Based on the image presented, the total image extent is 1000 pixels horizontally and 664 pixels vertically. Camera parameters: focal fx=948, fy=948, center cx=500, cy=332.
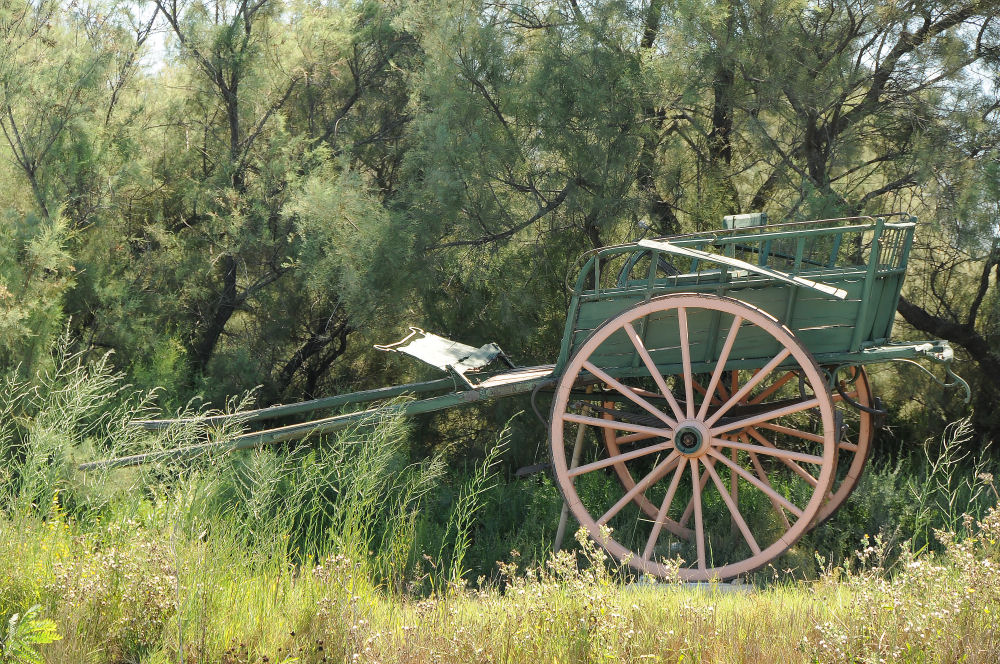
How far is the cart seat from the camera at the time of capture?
533 cm

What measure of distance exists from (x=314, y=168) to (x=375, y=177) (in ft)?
2.45

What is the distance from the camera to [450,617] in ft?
11.8

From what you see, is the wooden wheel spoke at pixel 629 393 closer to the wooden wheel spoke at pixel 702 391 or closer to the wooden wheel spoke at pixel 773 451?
the wooden wheel spoke at pixel 773 451

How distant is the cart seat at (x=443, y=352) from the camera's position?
533 cm

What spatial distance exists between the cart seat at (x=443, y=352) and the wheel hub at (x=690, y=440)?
1.25m

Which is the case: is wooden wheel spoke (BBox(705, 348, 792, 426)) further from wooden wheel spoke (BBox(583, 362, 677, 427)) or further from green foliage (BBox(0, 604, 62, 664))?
green foliage (BBox(0, 604, 62, 664))

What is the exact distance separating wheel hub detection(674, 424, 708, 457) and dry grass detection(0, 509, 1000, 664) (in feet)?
3.24

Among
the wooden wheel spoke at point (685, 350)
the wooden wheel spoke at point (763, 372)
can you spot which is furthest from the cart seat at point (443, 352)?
the wooden wheel spoke at point (763, 372)

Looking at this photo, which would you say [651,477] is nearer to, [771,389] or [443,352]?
[771,389]

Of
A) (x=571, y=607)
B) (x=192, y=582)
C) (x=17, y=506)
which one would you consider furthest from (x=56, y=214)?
(x=571, y=607)

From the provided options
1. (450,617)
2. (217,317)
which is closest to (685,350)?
(450,617)

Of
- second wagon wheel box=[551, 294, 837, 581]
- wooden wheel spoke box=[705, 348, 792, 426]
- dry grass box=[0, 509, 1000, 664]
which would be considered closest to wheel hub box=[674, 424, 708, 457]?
second wagon wheel box=[551, 294, 837, 581]

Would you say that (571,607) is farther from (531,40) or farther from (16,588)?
(531,40)

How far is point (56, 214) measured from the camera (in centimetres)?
680
